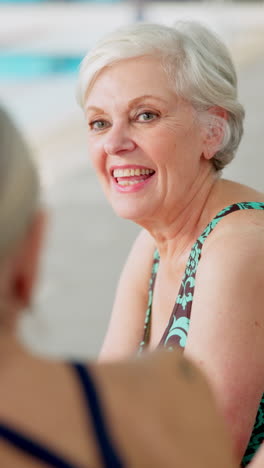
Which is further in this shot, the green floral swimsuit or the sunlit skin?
the sunlit skin

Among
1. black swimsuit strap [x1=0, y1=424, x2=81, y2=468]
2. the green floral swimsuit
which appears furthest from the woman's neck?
black swimsuit strap [x1=0, y1=424, x2=81, y2=468]

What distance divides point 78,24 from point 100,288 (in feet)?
44.8

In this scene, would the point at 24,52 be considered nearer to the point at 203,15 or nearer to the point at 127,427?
the point at 203,15

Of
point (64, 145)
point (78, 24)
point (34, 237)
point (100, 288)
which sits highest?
point (78, 24)

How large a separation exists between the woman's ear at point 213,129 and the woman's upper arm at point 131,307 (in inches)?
15.5

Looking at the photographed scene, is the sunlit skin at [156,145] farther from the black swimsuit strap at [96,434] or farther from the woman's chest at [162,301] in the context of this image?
the black swimsuit strap at [96,434]

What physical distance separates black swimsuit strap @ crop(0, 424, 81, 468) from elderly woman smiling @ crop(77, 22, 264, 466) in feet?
3.29

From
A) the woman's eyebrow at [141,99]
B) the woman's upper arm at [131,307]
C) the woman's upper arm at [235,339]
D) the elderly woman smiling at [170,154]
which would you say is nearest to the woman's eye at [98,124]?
the elderly woman smiling at [170,154]

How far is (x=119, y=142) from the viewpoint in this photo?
2080mm

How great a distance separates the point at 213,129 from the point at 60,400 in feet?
4.57

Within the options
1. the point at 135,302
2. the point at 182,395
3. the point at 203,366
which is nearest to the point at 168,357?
the point at 182,395

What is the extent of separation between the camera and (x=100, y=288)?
4.56 meters

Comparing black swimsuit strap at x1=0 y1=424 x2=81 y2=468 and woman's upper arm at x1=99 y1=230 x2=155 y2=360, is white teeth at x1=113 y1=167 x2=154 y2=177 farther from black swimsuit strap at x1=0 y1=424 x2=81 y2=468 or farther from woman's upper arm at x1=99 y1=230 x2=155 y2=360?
black swimsuit strap at x1=0 y1=424 x2=81 y2=468

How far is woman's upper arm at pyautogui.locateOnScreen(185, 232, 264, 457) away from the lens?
1.65 metres
